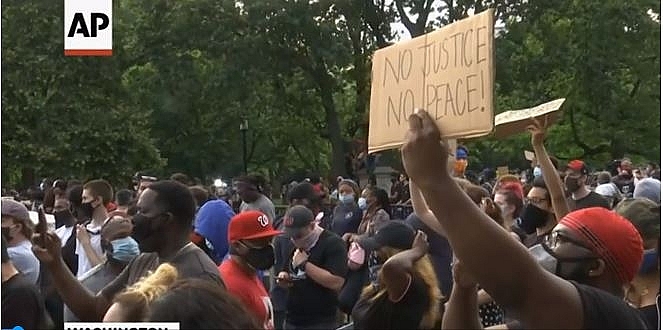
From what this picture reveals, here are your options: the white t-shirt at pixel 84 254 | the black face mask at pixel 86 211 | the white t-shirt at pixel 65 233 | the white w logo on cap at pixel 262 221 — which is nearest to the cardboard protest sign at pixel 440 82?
the white w logo on cap at pixel 262 221

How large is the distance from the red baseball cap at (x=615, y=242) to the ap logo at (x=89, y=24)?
4487 mm

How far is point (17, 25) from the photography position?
31.7 m

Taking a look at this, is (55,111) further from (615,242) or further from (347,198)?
(615,242)

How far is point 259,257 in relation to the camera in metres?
4.97

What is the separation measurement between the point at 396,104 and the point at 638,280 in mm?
1767

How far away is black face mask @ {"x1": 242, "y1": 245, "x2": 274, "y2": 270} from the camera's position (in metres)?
4.92

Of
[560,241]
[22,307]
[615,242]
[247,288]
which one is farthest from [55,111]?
[615,242]

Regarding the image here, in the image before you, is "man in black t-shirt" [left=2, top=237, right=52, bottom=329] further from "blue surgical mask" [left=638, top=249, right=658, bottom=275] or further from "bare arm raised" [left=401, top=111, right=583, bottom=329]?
"blue surgical mask" [left=638, top=249, right=658, bottom=275]

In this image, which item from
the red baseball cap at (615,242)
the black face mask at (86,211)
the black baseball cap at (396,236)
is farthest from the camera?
the black face mask at (86,211)

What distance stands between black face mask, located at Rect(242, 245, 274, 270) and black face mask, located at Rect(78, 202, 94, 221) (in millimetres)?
3130

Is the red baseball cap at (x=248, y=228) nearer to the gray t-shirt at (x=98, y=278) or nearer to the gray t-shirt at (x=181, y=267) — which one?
the gray t-shirt at (x=181, y=267)

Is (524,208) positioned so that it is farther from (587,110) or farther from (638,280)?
(587,110)

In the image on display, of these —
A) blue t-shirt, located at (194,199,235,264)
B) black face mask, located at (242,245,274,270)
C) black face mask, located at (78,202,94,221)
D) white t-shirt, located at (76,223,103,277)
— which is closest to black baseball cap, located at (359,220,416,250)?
black face mask, located at (242,245,274,270)

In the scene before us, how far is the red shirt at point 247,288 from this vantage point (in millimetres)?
4535
